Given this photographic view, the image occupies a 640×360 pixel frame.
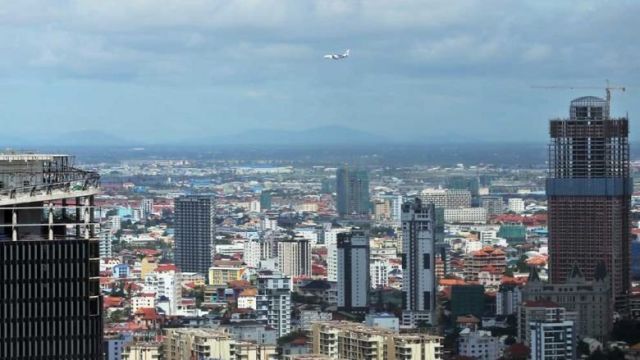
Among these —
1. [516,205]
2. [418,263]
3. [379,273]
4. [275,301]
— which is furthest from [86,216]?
[516,205]

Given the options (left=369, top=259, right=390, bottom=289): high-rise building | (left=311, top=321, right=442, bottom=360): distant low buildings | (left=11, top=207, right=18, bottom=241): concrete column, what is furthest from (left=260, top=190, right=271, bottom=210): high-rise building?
(left=11, top=207, right=18, bottom=241): concrete column

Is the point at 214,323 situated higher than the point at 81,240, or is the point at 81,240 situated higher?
the point at 81,240

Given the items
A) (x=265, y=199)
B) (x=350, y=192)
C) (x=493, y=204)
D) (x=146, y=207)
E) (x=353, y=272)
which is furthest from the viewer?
(x=265, y=199)

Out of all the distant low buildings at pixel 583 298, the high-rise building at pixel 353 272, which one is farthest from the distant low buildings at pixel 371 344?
the high-rise building at pixel 353 272

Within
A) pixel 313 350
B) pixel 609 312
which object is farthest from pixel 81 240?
pixel 609 312

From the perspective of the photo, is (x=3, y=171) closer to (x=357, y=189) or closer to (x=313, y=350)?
(x=313, y=350)

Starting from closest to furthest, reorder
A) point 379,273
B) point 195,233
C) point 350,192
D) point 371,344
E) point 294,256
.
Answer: point 371,344
point 379,273
point 294,256
point 195,233
point 350,192

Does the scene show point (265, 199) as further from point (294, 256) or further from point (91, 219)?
point (91, 219)
